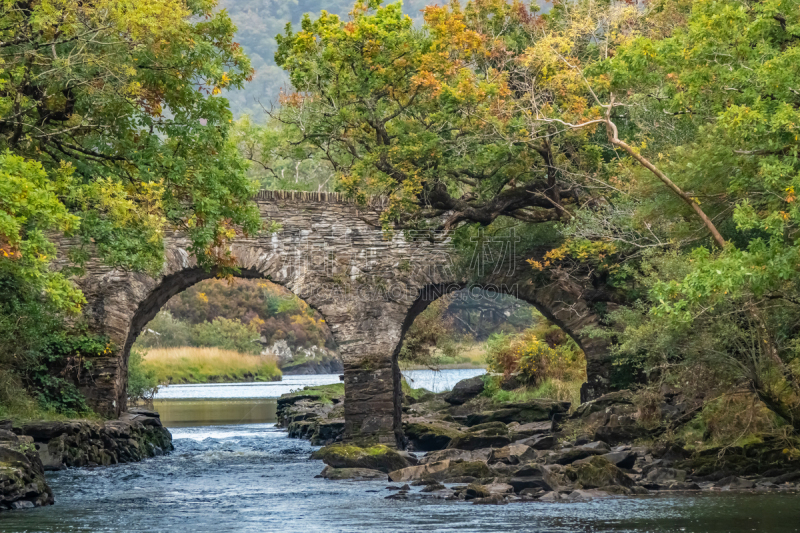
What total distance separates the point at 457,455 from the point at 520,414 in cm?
610

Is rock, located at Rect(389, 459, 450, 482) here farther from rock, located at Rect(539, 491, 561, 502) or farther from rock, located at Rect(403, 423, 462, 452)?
rock, located at Rect(403, 423, 462, 452)

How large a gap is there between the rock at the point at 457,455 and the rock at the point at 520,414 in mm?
5425

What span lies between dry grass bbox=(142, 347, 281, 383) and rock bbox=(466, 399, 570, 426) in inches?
1014

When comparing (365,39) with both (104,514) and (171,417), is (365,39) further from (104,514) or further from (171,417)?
(171,417)

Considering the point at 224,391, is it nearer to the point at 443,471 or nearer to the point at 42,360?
the point at 42,360

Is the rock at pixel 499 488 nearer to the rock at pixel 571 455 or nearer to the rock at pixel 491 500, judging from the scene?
the rock at pixel 491 500

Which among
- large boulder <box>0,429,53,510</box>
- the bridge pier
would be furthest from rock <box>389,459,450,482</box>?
large boulder <box>0,429,53,510</box>

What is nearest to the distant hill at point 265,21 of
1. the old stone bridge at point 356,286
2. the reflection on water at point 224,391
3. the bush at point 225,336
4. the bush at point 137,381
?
the bush at point 225,336

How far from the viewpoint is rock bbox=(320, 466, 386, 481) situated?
52.4 ft

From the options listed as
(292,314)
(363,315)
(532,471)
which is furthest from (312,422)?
(292,314)

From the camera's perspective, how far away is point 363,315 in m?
19.2

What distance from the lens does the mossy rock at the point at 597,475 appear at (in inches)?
525

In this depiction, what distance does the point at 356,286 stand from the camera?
1912 centimetres

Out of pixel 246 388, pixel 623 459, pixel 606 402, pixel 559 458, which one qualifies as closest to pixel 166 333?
pixel 246 388
